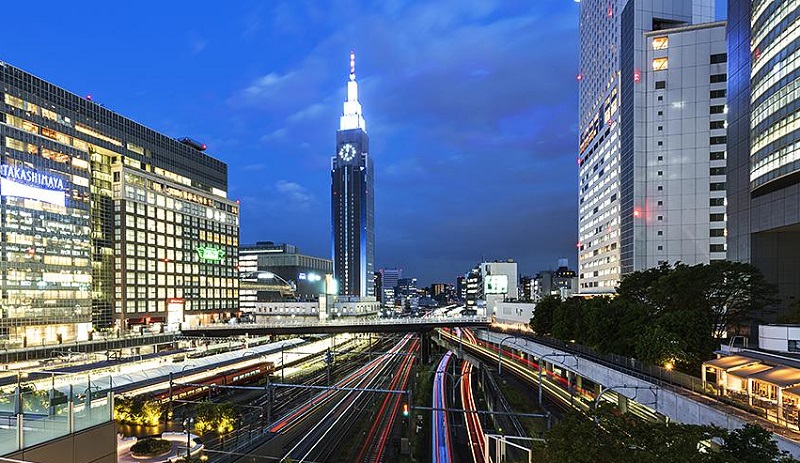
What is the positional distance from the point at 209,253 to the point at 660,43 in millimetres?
110782

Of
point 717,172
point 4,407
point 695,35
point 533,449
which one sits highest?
point 695,35

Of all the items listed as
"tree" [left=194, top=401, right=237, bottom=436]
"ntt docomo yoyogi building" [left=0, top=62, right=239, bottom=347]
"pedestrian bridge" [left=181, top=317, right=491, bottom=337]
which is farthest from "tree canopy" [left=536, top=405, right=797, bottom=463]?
"ntt docomo yoyogi building" [left=0, top=62, right=239, bottom=347]

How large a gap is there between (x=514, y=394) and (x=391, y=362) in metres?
33.7

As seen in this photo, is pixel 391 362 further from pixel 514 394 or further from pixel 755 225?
pixel 755 225

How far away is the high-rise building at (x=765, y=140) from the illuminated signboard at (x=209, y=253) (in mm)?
109681

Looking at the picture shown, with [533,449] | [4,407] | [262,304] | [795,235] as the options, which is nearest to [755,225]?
[795,235]

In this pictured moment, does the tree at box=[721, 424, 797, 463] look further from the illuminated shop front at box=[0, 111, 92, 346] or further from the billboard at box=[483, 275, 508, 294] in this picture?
the billboard at box=[483, 275, 508, 294]

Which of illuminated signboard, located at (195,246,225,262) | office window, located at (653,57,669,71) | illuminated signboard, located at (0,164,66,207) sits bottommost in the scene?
illuminated signboard, located at (195,246,225,262)

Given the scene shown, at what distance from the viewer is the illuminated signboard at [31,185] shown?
7238 cm

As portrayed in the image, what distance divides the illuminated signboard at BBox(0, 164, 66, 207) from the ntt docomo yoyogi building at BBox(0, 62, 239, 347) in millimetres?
181

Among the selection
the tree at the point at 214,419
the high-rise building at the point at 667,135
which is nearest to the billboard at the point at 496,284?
the high-rise building at the point at 667,135

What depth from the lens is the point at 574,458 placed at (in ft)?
42.6

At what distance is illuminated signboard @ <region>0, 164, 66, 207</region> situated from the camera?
72375mm

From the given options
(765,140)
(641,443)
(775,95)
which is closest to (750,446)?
(641,443)
